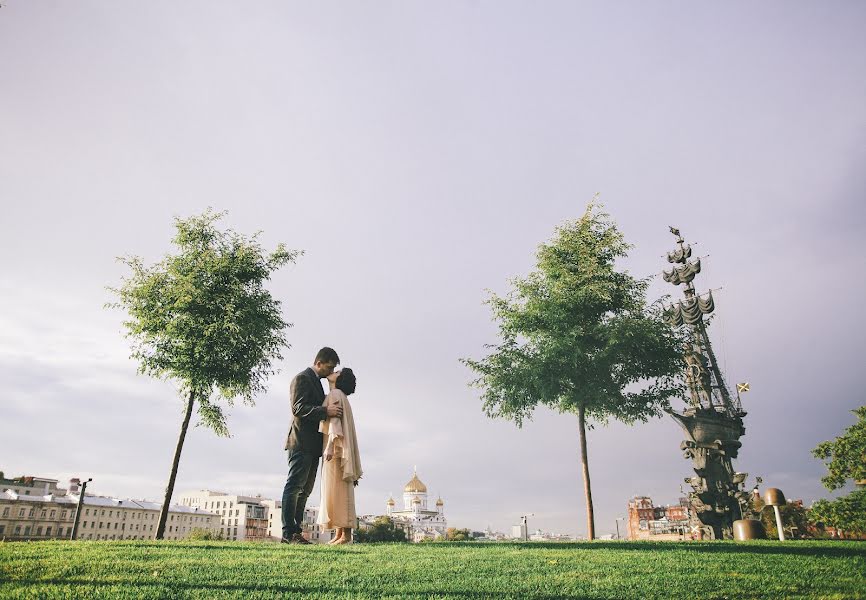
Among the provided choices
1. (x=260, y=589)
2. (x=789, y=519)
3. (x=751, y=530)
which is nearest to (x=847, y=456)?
(x=751, y=530)

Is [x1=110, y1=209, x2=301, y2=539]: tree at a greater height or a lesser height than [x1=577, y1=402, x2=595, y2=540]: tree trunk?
greater

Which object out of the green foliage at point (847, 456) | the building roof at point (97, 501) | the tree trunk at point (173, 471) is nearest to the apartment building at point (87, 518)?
the building roof at point (97, 501)

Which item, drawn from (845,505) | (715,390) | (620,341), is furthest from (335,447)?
(715,390)

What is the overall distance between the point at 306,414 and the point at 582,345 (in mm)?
13619

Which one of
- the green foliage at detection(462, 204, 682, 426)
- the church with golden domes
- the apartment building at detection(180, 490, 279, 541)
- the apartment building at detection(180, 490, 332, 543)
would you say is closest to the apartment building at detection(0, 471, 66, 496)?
the apartment building at detection(180, 490, 279, 541)

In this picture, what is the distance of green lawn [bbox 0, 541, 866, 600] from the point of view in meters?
5.39

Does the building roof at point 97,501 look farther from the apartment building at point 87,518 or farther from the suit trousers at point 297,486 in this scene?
the suit trousers at point 297,486

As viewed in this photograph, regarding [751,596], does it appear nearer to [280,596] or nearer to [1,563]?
[280,596]

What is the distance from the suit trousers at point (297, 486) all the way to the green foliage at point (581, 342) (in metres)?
12.3

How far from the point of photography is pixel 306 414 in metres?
9.20

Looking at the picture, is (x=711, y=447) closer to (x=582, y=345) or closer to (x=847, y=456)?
(x=847, y=456)

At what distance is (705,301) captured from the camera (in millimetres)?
34406

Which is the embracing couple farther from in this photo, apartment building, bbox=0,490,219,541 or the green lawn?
apartment building, bbox=0,490,219,541

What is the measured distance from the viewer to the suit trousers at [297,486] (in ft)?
30.4
